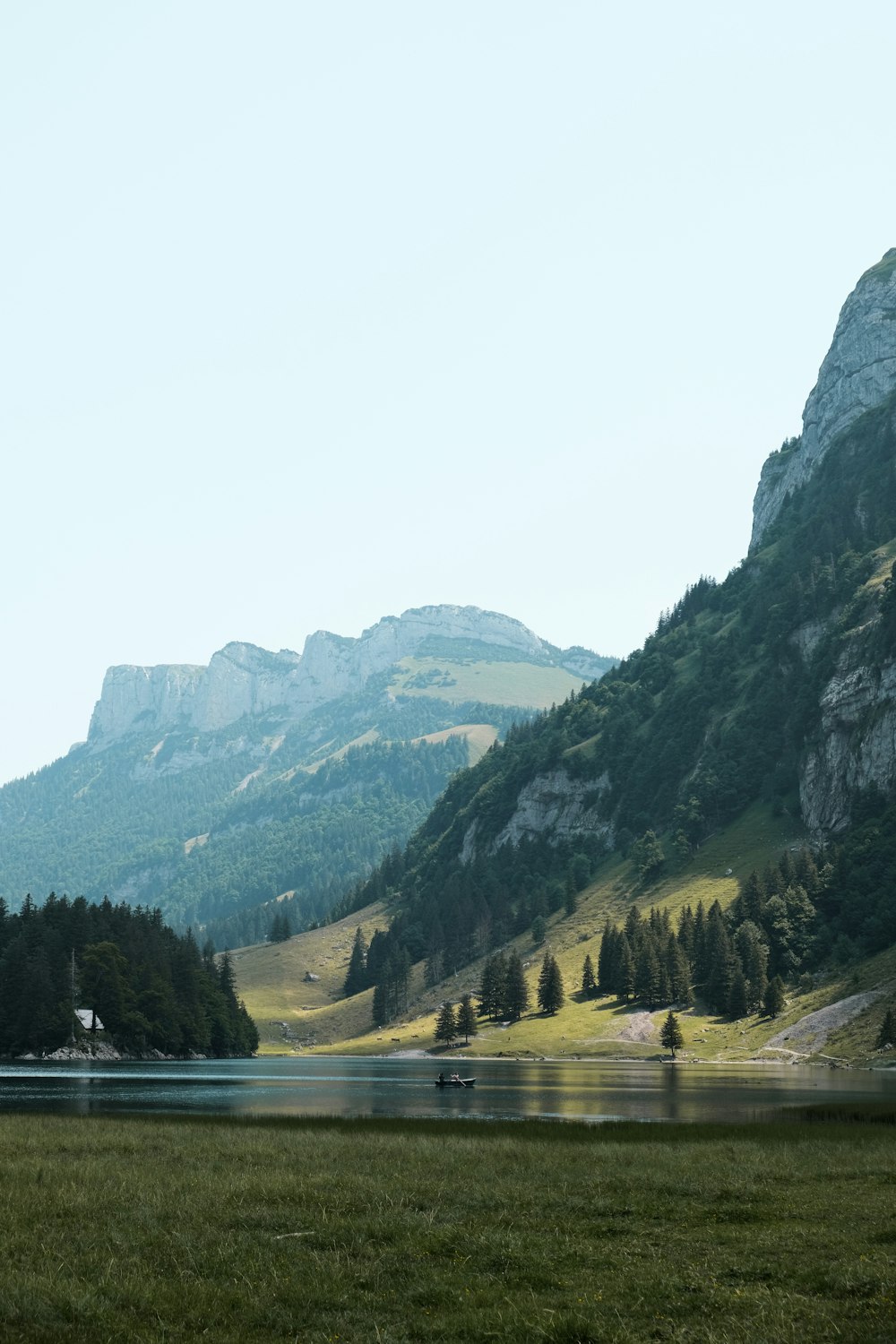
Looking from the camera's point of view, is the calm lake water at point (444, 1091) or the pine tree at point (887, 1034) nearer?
the calm lake water at point (444, 1091)

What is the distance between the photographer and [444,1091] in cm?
12644

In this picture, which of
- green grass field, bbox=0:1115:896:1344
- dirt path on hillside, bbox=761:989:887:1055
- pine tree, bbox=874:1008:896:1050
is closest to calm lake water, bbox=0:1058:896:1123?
pine tree, bbox=874:1008:896:1050

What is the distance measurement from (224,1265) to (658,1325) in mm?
11206

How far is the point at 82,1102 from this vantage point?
93.0 metres

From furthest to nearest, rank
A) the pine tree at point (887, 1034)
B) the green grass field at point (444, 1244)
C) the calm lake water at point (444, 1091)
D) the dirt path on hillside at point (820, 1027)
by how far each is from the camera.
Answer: the dirt path on hillside at point (820, 1027), the pine tree at point (887, 1034), the calm lake water at point (444, 1091), the green grass field at point (444, 1244)

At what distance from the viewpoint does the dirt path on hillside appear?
189000 mm

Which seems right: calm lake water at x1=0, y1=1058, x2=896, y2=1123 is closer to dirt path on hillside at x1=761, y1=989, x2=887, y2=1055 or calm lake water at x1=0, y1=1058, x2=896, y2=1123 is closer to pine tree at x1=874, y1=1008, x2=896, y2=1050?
pine tree at x1=874, y1=1008, x2=896, y2=1050

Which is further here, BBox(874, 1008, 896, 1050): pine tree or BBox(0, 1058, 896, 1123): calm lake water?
BBox(874, 1008, 896, 1050): pine tree

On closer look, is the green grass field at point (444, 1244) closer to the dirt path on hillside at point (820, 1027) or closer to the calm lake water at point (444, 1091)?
the calm lake water at point (444, 1091)

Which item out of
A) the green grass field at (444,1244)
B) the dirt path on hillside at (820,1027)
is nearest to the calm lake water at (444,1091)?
the dirt path on hillside at (820,1027)

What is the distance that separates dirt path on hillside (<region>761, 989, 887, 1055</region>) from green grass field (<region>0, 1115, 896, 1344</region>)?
142093mm

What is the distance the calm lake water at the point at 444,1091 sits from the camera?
8831 cm

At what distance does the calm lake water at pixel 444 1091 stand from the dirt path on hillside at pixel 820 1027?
41.4ft

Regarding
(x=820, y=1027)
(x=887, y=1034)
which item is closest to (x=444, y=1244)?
(x=887, y=1034)
